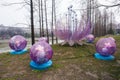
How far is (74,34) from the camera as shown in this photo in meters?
8.01

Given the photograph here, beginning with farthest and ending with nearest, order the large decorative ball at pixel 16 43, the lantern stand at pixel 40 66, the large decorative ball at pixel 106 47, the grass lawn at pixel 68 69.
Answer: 1. the large decorative ball at pixel 16 43
2. the large decorative ball at pixel 106 47
3. the lantern stand at pixel 40 66
4. the grass lawn at pixel 68 69

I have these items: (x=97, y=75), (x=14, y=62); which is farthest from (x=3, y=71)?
(x=97, y=75)

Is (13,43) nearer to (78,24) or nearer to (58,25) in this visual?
(58,25)

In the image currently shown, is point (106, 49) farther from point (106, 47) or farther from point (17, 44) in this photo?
point (17, 44)

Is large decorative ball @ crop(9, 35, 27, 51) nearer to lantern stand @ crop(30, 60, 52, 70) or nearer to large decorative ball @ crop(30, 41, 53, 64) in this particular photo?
lantern stand @ crop(30, 60, 52, 70)

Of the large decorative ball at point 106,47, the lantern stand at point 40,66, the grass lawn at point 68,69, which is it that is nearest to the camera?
the grass lawn at point 68,69

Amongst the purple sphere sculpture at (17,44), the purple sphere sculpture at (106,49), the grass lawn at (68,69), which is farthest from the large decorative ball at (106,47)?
the purple sphere sculpture at (17,44)

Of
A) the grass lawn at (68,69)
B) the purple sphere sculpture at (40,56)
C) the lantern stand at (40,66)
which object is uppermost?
the purple sphere sculpture at (40,56)

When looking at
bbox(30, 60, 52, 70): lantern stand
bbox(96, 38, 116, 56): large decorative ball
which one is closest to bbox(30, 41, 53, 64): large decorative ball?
bbox(30, 60, 52, 70): lantern stand

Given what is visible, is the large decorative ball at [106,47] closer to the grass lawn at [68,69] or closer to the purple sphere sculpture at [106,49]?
the purple sphere sculpture at [106,49]

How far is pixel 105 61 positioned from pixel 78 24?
2.78 meters

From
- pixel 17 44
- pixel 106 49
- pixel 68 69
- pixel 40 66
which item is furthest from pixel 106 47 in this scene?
pixel 17 44

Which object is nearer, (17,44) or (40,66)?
(40,66)

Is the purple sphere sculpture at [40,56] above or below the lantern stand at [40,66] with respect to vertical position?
above
